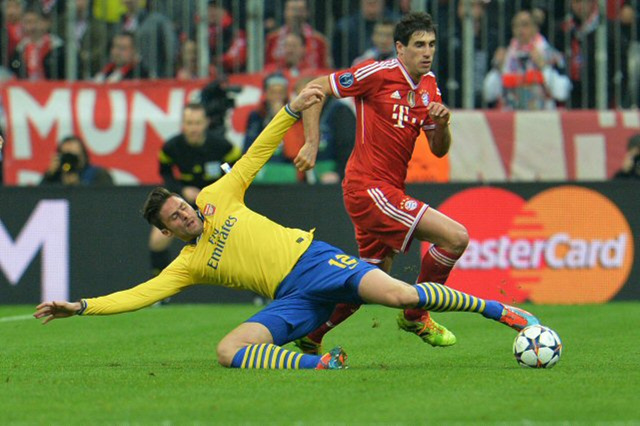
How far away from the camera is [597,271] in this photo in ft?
51.7

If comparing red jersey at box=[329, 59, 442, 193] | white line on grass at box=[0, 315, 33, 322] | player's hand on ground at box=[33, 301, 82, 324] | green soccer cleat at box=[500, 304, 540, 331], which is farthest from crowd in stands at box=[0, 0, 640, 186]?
player's hand on ground at box=[33, 301, 82, 324]

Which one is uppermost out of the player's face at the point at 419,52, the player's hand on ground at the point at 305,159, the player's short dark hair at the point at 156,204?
the player's face at the point at 419,52

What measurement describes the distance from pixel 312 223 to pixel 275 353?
723 centimetres

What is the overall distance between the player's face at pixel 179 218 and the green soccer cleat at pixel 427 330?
186 cm

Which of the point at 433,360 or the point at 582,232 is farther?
the point at 582,232

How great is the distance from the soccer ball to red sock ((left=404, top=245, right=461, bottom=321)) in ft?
3.97

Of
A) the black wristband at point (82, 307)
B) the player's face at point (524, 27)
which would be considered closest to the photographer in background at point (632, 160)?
the player's face at point (524, 27)

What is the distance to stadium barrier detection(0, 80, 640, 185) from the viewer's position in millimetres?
17094

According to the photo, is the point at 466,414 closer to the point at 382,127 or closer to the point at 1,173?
the point at 382,127

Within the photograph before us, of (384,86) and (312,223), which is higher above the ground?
(384,86)

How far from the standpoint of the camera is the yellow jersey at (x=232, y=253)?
365 inches

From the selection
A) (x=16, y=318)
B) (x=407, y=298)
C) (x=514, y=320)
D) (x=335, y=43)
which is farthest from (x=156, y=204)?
(x=335, y=43)

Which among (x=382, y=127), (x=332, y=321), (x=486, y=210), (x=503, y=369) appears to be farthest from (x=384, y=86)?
(x=486, y=210)

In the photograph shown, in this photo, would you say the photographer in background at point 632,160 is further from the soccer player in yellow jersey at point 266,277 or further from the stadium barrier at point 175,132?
A: the soccer player in yellow jersey at point 266,277
